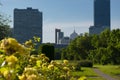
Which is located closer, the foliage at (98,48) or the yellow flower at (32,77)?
the yellow flower at (32,77)

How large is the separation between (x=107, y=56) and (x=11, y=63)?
67.9 meters

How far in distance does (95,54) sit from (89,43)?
12783 millimetres

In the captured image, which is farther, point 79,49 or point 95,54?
point 79,49

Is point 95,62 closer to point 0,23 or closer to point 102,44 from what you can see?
point 102,44

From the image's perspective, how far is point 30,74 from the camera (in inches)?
102

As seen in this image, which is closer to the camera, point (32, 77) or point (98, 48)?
point (32, 77)

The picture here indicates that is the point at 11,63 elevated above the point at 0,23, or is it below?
below

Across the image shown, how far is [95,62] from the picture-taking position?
3049 inches

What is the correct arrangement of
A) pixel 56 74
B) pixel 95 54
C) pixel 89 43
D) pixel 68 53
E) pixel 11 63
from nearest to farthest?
pixel 11 63
pixel 56 74
pixel 95 54
pixel 89 43
pixel 68 53

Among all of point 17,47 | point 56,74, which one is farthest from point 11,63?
point 56,74

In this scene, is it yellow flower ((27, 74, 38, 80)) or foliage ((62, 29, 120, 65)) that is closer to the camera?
yellow flower ((27, 74, 38, 80))

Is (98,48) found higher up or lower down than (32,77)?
higher up

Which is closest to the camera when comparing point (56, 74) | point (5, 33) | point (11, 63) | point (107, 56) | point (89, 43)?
point (11, 63)

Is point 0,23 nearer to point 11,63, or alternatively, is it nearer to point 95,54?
point 11,63
